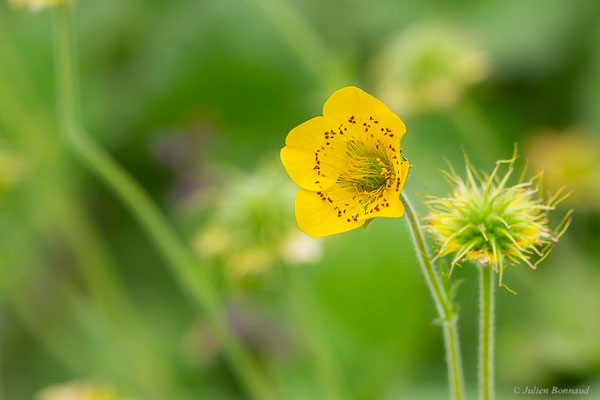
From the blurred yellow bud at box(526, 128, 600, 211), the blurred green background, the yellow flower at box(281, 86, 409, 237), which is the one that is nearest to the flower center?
the yellow flower at box(281, 86, 409, 237)

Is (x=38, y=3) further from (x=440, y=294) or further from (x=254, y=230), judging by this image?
(x=440, y=294)

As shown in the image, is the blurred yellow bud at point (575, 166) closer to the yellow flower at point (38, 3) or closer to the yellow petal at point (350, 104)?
the yellow petal at point (350, 104)

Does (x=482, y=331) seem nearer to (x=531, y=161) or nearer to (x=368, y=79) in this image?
(x=531, y=161)

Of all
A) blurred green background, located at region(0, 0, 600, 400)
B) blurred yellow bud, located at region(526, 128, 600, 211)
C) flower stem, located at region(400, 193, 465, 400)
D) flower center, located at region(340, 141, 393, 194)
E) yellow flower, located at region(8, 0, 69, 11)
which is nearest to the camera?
flower stem, located at region(400, 193, 465, 400)

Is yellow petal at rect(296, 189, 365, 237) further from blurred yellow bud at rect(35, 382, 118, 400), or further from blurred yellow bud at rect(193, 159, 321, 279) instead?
blurred yellow bud at rect(35, 382, 118, 400)

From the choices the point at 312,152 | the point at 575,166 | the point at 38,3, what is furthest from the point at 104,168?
the point at 575,166

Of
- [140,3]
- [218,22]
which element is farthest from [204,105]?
[140,3]
